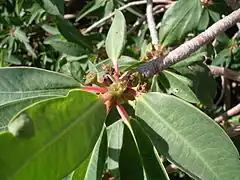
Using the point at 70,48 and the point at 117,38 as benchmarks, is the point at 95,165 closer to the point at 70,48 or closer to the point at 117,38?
the point at 117,38

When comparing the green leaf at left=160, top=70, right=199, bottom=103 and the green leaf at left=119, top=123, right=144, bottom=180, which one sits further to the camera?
the green leaf at left=160, top=70, right=199, bottom=103

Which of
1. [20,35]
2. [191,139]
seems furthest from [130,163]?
[20,35]

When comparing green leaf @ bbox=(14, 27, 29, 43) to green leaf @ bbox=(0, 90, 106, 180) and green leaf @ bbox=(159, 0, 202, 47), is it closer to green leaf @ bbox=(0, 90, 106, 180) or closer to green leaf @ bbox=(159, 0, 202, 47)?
green leaf @ bbox=(159, 0, 202, 47)

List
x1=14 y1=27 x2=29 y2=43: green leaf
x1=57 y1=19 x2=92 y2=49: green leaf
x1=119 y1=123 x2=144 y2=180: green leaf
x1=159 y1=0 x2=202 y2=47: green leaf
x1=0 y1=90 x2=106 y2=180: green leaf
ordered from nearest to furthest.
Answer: x1=0 y1=90 x2=106 y2=180: green leaf
x1=119 y1=123 x2=144 y2=180: green leaf
x1=159 y1=0 x2=202 y2=47: green leaf
x1=57 y1=19 x2=92 y2=49: green leaf
x1=14 y1=27 x2=29 y2=43: green leaf

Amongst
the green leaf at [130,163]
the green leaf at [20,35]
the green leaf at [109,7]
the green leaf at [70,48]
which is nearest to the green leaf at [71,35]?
the green leaf at [70,48]

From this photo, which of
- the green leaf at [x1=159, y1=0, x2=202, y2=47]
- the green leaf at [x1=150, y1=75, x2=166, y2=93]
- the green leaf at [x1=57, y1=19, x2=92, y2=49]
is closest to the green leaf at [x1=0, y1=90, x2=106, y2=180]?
the green leaf at [x1=150, y1=75, x2=166, y2=93]

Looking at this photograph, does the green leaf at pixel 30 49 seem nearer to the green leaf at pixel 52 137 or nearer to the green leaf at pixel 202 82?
the green leaf at pixel 202 82
